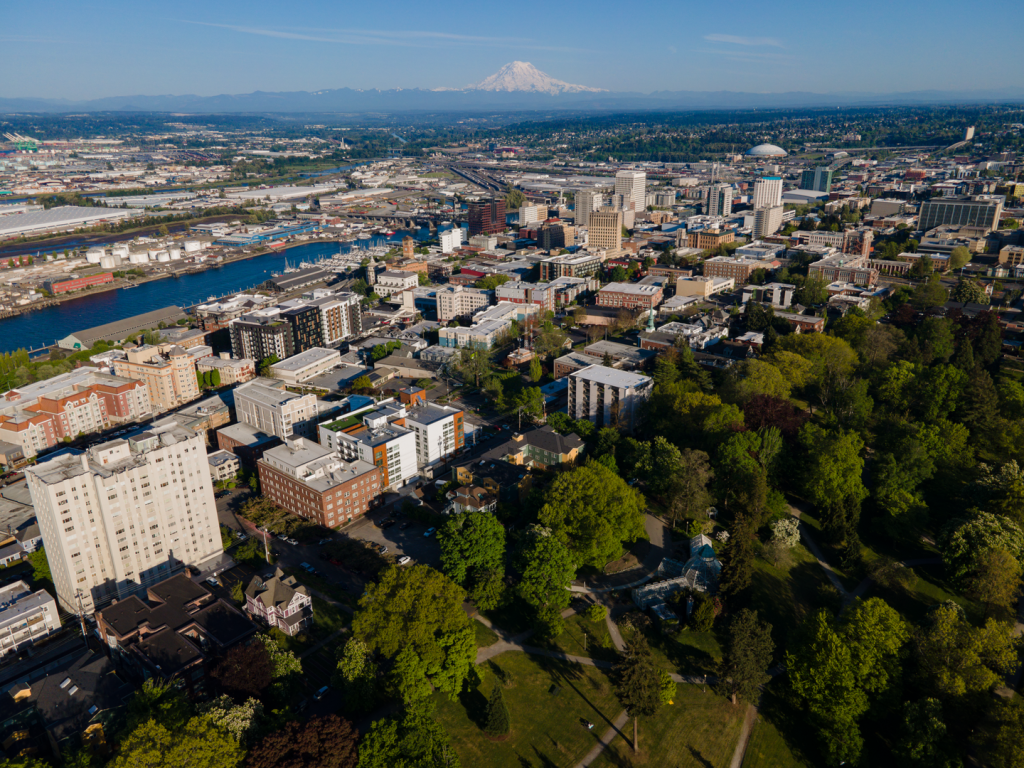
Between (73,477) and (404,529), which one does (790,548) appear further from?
(73,477)

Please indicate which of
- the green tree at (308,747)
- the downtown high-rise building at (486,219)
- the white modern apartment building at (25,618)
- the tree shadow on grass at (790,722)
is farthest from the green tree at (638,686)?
the downtown high-rise building at (486,219)

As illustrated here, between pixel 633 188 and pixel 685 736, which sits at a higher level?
pixel 633 188

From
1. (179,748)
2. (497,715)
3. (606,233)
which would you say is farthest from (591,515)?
(606,233)

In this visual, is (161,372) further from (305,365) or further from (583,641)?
(583,641)

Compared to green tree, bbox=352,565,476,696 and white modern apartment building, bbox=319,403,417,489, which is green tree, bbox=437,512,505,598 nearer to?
green tree, bbox=352,565,476,696

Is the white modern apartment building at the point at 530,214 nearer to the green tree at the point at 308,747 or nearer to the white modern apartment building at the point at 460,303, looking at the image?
the white modern apartment building at the point at 460,303

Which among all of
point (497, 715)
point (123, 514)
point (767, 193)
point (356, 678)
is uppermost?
point (767, 193)

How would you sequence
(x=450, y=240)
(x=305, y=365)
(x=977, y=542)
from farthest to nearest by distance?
(x=450, y=240) < (x=305, y=365) < (x=977, y=542)
